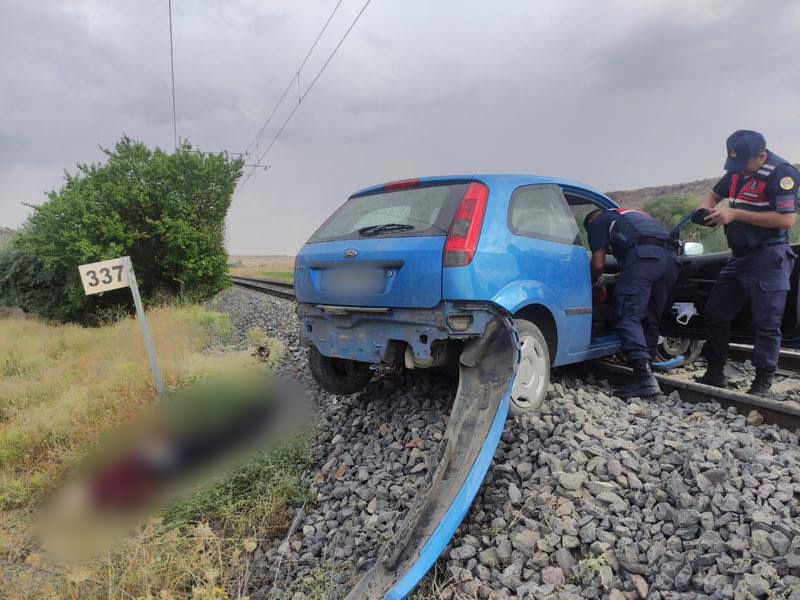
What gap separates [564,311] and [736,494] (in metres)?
1.71

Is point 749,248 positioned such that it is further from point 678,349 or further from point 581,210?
point 678,349

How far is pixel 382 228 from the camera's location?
3.78 metres

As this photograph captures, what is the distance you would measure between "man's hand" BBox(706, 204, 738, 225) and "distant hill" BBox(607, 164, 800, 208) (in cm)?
4762

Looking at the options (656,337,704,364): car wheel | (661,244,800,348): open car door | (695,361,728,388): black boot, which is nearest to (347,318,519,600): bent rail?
(695,361,728,388): black boot

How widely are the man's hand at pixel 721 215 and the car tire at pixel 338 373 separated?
313 centimetres

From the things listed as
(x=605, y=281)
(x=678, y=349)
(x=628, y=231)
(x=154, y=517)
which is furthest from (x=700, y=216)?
(x=154, y=517)

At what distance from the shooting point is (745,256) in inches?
167

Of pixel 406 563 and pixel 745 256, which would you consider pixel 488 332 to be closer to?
pixel 406 563

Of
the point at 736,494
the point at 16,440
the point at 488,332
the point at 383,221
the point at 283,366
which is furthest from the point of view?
the point at 283,366

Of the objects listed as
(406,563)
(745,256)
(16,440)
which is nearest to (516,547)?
(406,563)

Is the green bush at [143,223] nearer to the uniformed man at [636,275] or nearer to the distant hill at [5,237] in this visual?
the distant hill at [5,237]

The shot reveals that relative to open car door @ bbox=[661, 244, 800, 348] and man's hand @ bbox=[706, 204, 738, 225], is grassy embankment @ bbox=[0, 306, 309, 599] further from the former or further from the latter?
man's hand @ bbox=[706, 204, 738, 225]

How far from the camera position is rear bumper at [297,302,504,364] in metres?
3.29

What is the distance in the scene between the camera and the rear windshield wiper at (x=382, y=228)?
3.65 meters
